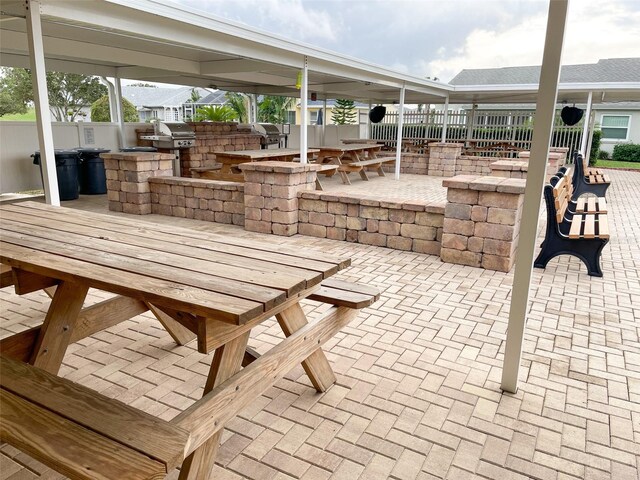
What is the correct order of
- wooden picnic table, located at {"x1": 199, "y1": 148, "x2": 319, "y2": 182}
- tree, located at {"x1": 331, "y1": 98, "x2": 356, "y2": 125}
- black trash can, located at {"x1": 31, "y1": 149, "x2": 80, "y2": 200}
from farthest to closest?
tree, located at {"x1": 331, "y1": 98, "x2": 356, "y2": 125} < wooden picnic table, located at {"x1": 199, "y1": 148, "x2": 319, "y2": 182} < black trash can, located at {"x1": 31, "y1": 149, "x2": 80, "y2": 200}

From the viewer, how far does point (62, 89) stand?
1120 inches

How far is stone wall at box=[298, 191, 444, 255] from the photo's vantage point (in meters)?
5.26

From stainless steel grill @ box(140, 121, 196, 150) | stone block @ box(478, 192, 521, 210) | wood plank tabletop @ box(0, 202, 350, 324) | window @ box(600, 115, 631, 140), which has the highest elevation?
window @ box(600, 115, 631, 140)

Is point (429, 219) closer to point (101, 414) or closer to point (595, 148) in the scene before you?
point (101, 414)

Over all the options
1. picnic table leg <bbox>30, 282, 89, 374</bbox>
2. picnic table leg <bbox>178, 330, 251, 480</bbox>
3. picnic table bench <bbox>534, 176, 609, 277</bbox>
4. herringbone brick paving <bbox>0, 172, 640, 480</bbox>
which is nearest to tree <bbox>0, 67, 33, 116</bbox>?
herringbone brick paving <bbox>0, 172, 640, 480</bbox>

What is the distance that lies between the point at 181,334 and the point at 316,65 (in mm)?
7107

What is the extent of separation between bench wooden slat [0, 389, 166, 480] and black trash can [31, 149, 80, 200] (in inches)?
302

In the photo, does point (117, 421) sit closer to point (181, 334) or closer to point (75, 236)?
point (75, 236)

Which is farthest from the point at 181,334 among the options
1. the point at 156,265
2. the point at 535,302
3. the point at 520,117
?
the point at 520,117

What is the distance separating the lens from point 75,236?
244cm

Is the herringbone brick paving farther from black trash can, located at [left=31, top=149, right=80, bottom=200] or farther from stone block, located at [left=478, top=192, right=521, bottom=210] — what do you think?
black trash can, located at [left=31, top=149, right=80, bottom=200]

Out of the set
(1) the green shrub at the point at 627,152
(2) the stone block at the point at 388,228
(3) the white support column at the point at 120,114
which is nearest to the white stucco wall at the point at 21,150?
(3) the white support column at the point at 120,114

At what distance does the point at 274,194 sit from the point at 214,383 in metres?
4.28

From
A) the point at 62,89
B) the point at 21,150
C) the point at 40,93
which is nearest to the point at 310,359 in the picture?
the point at 40,93
